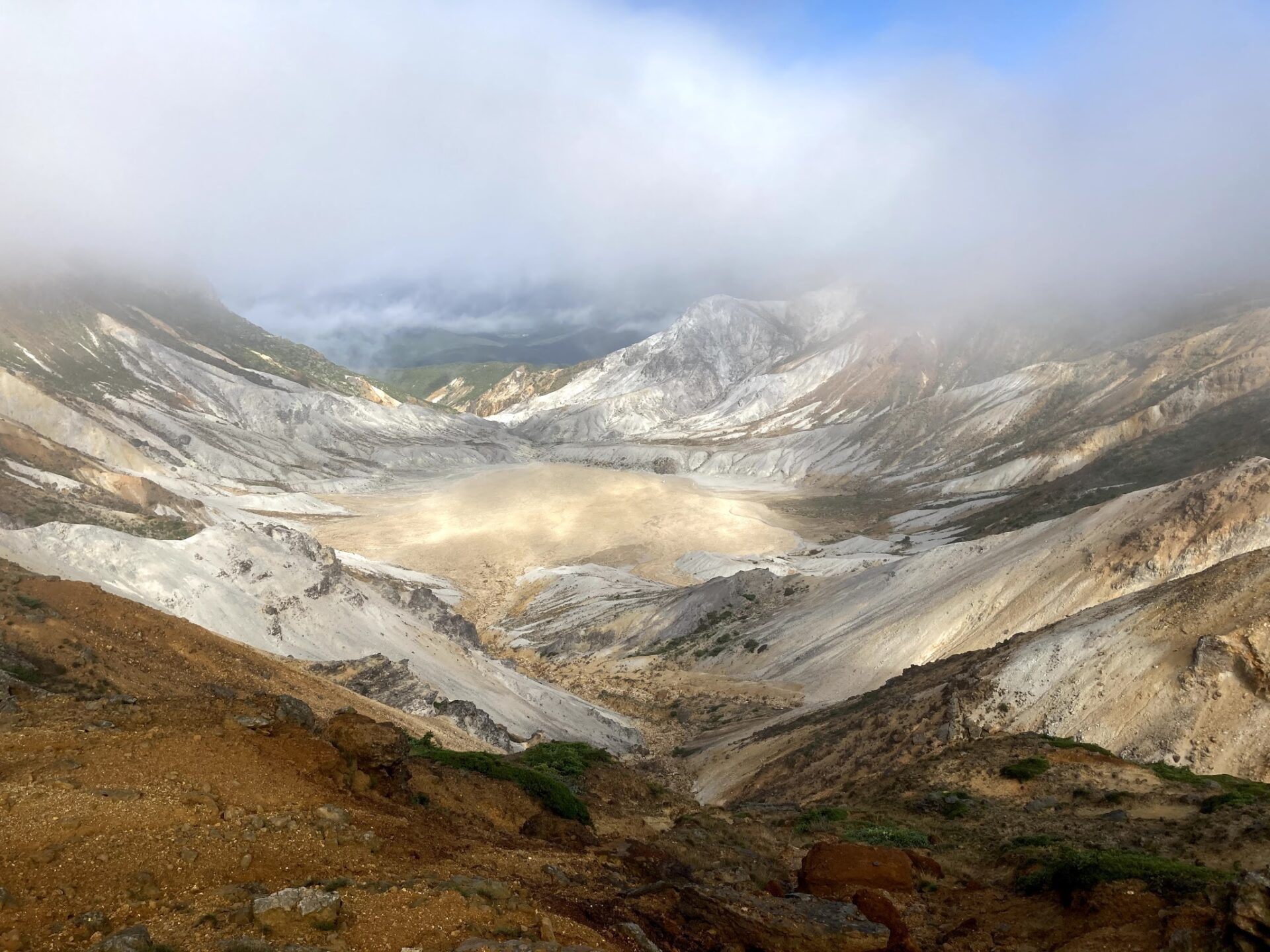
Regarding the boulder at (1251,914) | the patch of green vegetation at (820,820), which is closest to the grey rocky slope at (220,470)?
the patch of green vegetation at (820,820)

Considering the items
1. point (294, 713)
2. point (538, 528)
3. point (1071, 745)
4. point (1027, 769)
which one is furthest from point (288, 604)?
point (538, 528)

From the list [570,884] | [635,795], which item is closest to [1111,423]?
[635,795]

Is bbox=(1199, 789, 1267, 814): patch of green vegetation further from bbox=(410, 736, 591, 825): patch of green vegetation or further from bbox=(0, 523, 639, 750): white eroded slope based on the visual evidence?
bbox=(0, 523, 639, 750): white eroded slope

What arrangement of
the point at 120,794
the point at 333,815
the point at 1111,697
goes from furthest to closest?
the point at 1111,697
the point at 333,815
the point at 120,794

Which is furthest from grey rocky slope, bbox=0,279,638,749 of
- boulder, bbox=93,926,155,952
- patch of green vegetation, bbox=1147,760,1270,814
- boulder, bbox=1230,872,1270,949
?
boulder, bbox=1230,872,1270,949

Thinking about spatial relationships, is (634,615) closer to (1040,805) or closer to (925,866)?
(1040,805)

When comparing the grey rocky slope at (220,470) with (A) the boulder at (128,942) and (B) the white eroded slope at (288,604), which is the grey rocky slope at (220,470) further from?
(A) the boulder at (128,942)
